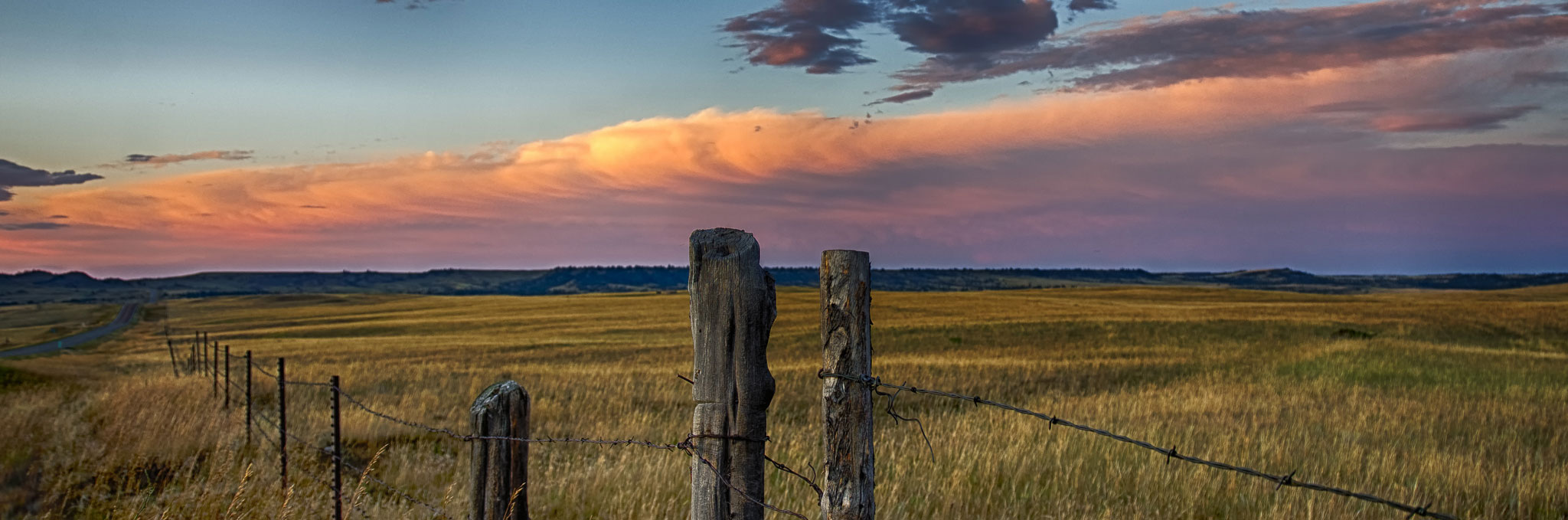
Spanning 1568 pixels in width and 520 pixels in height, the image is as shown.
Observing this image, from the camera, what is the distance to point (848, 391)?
3213 mm

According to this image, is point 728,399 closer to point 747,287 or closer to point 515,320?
point 747,287

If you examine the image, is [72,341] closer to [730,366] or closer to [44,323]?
[44,323]

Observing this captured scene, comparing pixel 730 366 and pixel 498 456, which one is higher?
pixel 730 366

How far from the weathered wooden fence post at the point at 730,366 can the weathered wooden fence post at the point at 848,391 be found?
8.5 inches

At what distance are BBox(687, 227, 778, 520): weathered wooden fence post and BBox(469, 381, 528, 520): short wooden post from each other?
115 cm

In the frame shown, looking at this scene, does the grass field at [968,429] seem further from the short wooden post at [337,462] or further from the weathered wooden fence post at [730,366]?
the weathered wooden fence post at [730,366]

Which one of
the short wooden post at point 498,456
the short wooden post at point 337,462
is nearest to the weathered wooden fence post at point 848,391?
the short wooden post at point 498,456

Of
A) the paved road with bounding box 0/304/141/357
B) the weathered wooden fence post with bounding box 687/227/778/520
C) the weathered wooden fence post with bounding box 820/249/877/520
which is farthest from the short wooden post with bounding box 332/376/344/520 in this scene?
the paved road with bounding box 0/304/141/357

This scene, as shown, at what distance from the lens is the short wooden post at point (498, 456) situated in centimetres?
405

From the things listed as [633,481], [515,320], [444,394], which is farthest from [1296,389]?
[515,320]

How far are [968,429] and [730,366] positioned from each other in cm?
823

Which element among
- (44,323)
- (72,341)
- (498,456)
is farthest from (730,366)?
(44,323)

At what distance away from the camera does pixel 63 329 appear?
82.5 m

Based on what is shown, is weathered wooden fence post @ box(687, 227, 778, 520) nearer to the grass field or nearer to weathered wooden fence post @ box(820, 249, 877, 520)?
weathered wooden fence post @ box(820, 249, 877, 520)
